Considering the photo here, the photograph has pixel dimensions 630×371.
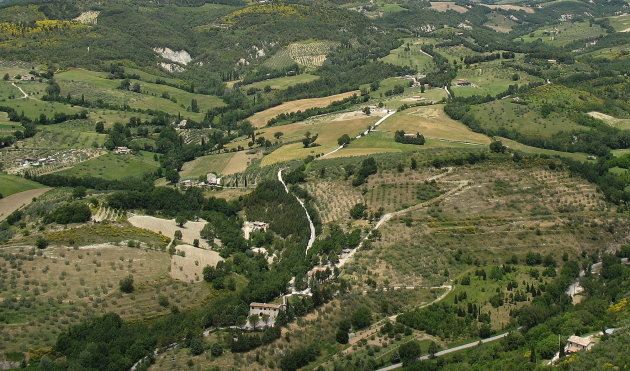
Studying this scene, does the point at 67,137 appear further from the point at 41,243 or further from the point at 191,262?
the point at 191,262

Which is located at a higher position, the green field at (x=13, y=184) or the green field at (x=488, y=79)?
the green field at (x=488, y=79)

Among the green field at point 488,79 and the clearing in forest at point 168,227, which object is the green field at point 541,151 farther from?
the clearing in forest at point 168,227

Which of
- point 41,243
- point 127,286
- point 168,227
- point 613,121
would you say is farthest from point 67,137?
point 613,121

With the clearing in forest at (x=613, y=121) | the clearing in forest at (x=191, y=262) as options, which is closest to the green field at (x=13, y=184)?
the clearing in forest at (x=191, y=262)

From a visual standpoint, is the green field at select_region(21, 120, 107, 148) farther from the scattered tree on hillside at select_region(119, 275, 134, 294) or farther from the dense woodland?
the scattered tree on hillside at select_region(119, 275, 134, 294)

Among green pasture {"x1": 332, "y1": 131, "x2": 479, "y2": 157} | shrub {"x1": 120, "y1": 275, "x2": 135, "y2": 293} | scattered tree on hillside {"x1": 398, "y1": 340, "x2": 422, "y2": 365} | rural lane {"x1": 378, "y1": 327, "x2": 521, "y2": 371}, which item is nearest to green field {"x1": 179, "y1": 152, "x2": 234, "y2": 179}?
green pasture {"x1": 332, "y1": 131, "x2": 479, "y2": 157}
